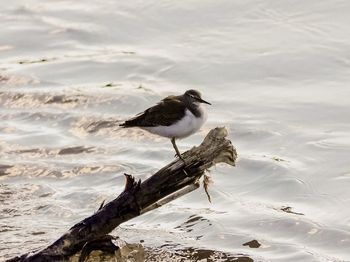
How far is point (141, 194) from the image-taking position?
7277 mm

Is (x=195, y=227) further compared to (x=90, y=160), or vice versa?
(x=90, y=160)

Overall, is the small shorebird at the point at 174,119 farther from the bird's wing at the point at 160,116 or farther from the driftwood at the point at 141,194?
the driftwood at the point at 141,194

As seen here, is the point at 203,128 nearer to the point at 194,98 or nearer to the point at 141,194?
the point at 194,98

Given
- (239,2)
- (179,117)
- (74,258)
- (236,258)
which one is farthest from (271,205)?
(239,2)

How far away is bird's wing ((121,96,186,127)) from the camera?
8.19m

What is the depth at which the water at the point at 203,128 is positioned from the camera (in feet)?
29.5

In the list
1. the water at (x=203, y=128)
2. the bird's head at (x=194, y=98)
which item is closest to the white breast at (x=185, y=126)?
the bird's head at (x=194, y=98)

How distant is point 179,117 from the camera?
817 cm

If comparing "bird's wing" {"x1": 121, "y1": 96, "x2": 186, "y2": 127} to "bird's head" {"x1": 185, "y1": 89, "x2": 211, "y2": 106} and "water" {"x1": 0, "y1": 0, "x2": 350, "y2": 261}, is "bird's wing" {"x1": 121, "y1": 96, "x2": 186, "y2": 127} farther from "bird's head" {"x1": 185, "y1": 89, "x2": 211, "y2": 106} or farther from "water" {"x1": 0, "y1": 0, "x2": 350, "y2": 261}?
"water" {"x1": 0, "y1": 0, "x2": 350, "y2": 261}

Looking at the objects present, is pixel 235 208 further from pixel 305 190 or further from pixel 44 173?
pixel 44 173

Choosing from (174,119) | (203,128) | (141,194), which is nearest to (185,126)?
(174,119)

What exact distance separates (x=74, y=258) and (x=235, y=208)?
2069mm

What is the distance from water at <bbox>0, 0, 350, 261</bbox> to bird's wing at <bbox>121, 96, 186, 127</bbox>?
→ 1.13 meters

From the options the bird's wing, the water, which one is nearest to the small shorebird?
the bird's wing
